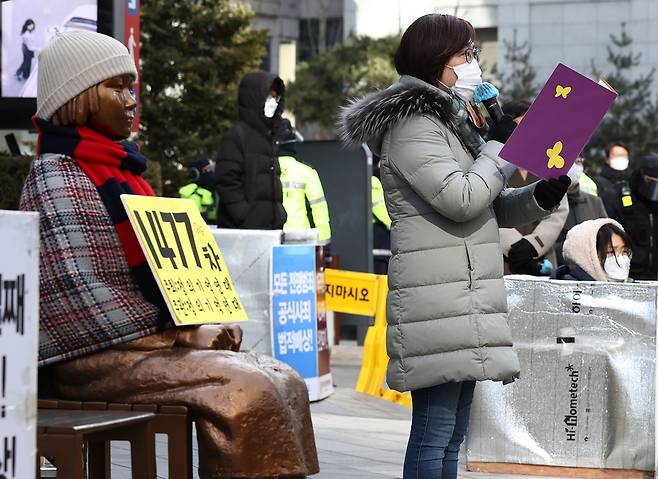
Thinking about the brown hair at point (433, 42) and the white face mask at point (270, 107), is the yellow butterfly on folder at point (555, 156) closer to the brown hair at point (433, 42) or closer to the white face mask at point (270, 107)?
the brown hair at point (433, 42)

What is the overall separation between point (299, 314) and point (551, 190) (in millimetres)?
5259

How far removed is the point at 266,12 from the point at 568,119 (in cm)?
4594

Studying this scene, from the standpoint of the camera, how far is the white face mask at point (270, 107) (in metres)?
11.1

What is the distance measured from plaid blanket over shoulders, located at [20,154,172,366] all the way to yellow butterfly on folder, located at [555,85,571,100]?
152 centimetres

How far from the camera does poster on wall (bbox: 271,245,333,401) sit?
10.4m

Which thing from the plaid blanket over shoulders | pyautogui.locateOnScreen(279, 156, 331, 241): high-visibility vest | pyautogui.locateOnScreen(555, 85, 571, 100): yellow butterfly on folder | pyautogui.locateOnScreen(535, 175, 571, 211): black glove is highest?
pyautogui.locateOnScreen(555, 85, 571, 100): yellow butterfly on folder

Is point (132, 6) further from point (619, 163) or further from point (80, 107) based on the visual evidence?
point (619, 163)

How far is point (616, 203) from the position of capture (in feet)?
43.4

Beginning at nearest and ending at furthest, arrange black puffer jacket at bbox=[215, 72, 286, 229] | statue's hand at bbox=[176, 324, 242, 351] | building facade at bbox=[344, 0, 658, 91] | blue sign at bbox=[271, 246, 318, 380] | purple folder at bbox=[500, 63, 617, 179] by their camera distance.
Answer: statue's hand at bbox=[176, 324, 242, 351], purple folder at bbox=[500, 63, 617, 179], blue sign at bbox=[271, 246, 318, 380], black puffer jacket at bbox=[215, 72, 286, 229], building facade at bbox=[344, 0, 658, 91]

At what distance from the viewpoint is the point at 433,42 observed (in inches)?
217

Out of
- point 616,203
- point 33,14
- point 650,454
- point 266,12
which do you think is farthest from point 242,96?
point 266,12

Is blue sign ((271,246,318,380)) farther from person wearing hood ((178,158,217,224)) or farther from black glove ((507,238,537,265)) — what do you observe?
person wearing hood ((178,158,217,224))

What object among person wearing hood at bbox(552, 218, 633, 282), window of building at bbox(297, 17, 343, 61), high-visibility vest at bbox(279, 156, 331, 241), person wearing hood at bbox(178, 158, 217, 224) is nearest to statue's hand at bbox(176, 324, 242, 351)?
person wearing hood at bbox(552, 218, 633, 282)

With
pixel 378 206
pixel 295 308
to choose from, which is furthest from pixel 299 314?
pixel 378 206
